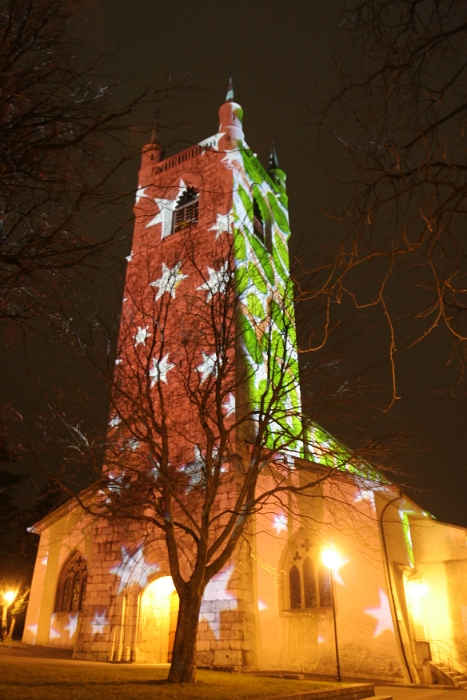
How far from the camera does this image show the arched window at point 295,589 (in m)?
13.3

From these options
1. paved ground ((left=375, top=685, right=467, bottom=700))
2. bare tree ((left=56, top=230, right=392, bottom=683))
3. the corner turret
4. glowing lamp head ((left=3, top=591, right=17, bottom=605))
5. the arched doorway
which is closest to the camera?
bare tree ((left=56, top=230, right=392, bottom=683))

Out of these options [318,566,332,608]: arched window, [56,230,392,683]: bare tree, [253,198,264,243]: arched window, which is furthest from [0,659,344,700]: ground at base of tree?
[253,198,264,243]: arched window

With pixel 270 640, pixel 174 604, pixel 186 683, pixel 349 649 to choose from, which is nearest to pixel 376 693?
pixel 349 649

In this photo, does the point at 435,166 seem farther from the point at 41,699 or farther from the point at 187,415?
the point at 187,415

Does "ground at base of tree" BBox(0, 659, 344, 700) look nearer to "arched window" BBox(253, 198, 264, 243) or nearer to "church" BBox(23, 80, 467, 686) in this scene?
"church" BBox(23, 80, 467, 686)

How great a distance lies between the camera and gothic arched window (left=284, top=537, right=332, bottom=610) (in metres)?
13.1

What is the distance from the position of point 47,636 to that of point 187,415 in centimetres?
760

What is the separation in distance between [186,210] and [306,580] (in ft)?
46.4

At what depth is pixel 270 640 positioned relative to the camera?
42.7ft

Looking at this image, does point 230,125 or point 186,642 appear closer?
point 186,642

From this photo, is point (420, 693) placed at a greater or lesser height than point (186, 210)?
lesser

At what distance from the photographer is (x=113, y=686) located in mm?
7238

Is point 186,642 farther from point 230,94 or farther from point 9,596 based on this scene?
point 230,94

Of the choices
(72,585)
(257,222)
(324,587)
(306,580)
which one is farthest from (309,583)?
(257,222)
